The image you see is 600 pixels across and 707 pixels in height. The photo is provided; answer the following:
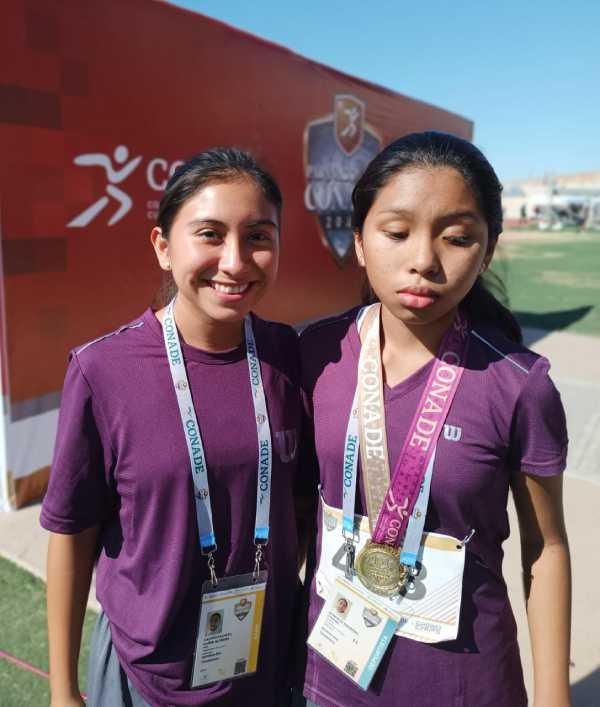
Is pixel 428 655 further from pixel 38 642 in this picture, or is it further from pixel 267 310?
pixel 267 310

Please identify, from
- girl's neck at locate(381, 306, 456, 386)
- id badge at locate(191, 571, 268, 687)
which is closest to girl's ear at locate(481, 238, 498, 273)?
girl's neck at locate(381, 306, 456, 386)

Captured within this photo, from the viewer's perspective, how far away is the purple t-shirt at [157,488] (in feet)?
3.95

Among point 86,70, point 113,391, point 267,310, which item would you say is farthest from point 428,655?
point 267,310

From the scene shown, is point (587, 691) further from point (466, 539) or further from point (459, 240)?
point (459, 240)

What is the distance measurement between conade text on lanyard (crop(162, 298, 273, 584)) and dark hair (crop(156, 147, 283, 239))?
0.23 metres

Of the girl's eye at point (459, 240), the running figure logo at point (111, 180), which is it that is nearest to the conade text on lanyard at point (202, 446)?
the girl's eye at point (459, 240)

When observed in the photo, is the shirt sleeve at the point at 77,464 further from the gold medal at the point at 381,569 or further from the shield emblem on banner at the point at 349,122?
the shield emblem on banner at the point at 349,122

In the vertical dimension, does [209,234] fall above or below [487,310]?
above

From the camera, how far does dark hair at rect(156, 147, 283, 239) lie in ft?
4.13

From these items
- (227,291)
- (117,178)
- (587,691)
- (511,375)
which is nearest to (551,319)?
(117,178)

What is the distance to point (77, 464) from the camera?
1214 mm

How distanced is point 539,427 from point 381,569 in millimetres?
412

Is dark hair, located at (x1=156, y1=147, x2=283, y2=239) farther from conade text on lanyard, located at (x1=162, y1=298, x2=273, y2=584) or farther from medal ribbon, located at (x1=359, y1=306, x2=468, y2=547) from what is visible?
medal ribbon, located at (x1=359, y1=306, x2=468, y2=547)

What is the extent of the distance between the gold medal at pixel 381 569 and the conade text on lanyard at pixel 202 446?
212mm
